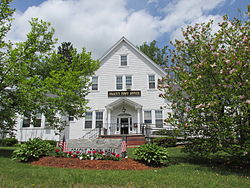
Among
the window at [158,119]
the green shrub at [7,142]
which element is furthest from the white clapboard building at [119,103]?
the green shrub at [7,142]

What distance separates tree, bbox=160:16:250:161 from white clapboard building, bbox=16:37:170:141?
10.1 meters

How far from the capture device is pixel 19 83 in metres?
9.83

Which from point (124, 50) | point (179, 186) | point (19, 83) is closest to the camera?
point (179, 186)

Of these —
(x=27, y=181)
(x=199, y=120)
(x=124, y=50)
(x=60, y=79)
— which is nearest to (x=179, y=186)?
(x=199, y=120)

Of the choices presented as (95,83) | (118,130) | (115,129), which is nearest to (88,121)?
(115,129)

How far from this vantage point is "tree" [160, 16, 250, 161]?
6.38m

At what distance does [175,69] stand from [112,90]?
11646 mm

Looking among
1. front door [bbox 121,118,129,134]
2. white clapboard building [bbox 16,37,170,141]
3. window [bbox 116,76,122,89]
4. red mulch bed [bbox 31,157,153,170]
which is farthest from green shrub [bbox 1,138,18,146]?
red mulch bed [bbox 31,157,153,170]

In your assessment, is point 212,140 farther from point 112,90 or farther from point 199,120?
point 112,90

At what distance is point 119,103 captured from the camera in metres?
18.7

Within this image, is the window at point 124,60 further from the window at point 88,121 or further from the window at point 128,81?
the window at point 88,121

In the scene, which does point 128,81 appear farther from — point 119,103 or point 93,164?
point 93,164

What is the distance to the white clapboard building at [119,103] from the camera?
18.6 meters

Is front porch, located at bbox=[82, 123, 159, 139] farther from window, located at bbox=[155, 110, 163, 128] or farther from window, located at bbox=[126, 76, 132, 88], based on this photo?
window, located at bbox=[126, 76, 132, 88]
